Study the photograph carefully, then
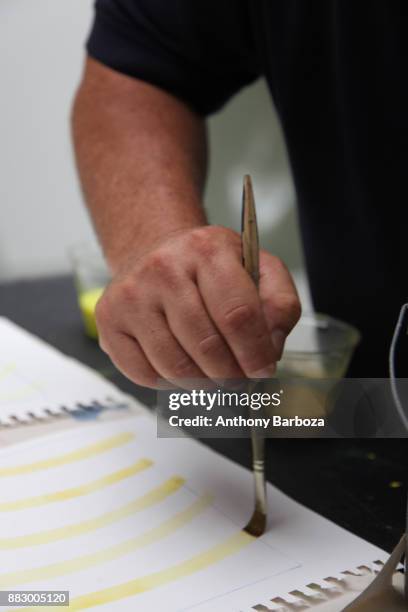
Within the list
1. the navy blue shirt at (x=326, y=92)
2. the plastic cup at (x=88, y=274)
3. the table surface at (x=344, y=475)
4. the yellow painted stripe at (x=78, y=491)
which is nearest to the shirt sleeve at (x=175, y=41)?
the navy blue shirt at (x=326, y=92)

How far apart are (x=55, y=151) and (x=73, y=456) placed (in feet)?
2.94

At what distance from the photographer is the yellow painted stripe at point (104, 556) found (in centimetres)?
42

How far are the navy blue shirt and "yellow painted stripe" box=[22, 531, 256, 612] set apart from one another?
12.4 inches

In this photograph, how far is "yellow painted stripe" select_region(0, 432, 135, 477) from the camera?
540mm

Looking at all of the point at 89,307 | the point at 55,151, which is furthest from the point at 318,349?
the point at 55,151

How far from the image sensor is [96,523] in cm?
48

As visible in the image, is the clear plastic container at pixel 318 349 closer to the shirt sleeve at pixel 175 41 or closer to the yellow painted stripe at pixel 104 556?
the yellow painted stripe at pixel 104 556

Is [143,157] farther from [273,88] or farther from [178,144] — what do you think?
[273,88]

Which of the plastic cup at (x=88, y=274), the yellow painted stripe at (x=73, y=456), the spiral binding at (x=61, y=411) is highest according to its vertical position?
the plastic cup at (x=88, y=274)

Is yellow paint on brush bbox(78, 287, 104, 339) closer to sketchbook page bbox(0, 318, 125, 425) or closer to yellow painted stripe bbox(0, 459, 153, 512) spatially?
sketchbook page bbox(0, 318, 125, 425)

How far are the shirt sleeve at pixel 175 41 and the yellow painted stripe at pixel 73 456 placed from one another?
39 cm

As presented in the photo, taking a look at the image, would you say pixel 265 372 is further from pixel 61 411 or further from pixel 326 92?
pixel 326 92

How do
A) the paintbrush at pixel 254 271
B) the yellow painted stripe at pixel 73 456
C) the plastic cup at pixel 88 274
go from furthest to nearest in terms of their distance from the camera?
the plastic cup at pixel 88 274 < the yellow painted stripe at pixel 73 456 < the paintbrush at pixel 254 271

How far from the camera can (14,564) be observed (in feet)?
1.42
